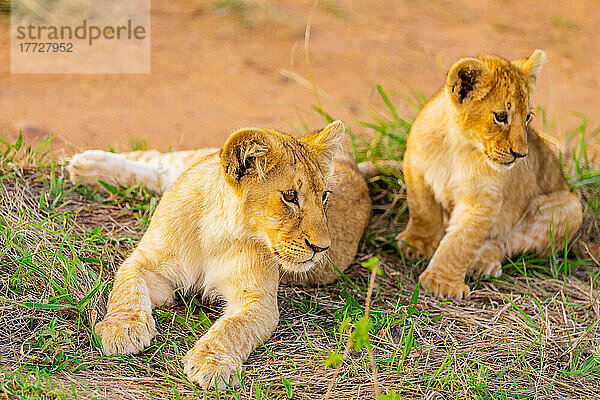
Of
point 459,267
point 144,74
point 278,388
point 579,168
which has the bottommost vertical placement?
point 278,388

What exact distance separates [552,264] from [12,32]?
6647mm

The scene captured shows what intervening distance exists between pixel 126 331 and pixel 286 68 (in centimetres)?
579

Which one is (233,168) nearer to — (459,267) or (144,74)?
(459,267)

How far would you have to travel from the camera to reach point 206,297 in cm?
474

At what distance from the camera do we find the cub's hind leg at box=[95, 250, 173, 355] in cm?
414

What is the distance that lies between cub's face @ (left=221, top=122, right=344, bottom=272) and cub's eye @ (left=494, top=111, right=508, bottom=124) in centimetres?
151

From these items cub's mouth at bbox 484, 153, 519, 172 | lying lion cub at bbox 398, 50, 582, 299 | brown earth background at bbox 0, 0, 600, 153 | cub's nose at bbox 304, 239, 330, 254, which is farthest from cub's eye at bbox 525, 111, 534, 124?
brown earth background at bbox 0, 0, 600, 153

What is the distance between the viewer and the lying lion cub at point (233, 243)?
13.5 ft

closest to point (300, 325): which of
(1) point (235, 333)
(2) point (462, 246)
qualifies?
(1) point (235, 333)

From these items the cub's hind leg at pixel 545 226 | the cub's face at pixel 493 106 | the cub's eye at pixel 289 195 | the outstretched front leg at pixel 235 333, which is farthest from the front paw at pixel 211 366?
the cub's hind leg at pixel 545 226

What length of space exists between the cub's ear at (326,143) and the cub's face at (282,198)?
0.68 ft

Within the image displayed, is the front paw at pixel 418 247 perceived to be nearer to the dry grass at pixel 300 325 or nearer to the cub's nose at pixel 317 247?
the dry grass at pixel 300 325

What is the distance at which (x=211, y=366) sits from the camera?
3.99 meters

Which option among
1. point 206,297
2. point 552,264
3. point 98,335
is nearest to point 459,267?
point 552,264
